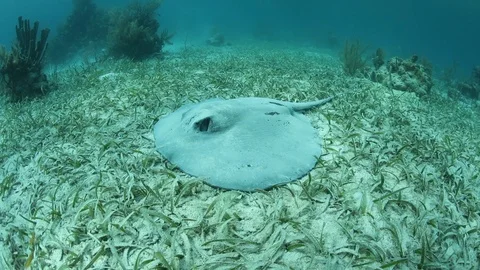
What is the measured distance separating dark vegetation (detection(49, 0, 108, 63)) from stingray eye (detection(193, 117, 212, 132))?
69.5 ft

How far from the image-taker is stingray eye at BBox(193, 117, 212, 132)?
10.3 feet

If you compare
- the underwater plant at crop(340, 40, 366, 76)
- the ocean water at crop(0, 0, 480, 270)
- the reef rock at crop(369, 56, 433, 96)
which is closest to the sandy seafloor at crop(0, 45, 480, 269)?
the ocean water at crop(0, 0, 480, 270)

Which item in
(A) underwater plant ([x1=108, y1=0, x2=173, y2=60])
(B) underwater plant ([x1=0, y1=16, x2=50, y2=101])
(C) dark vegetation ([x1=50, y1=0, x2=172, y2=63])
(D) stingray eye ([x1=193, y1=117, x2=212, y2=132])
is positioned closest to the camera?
(D) stingray eye ([x1=193, y1=117, x2=212, y2=132])

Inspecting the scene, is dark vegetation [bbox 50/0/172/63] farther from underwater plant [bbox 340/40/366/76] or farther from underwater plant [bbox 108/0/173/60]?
underwater plant [bbox 340/40/366/76]

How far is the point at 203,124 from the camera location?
3.16m

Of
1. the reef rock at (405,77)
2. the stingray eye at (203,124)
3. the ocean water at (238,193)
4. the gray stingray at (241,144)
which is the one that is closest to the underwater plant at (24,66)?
the ocean water at (238,193)

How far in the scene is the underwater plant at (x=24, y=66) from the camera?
7.57 meters

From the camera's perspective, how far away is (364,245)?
87.6 inches

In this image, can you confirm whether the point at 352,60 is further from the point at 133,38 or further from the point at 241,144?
the point at 241,144

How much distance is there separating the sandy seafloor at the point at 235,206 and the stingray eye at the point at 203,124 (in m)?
0.54

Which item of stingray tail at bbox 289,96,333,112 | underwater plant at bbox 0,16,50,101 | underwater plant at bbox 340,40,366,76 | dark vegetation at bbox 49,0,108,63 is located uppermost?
stingray tail at bbox 289,96,333,112

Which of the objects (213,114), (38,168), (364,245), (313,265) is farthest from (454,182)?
(38,168)

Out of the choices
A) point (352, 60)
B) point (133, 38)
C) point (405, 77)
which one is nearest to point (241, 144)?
point (405, 77)

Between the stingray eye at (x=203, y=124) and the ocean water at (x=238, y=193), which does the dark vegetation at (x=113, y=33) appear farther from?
the stingray eye at (x=203, y=124)
